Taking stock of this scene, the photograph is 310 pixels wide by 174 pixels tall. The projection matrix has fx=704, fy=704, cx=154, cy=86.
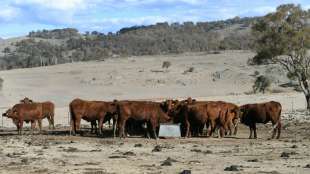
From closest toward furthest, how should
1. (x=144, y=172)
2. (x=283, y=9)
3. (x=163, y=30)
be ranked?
(x=144, y=172) < (x=283, y=9) < (x=163, y=30)

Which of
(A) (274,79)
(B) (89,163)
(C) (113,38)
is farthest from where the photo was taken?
(C) (113,38)

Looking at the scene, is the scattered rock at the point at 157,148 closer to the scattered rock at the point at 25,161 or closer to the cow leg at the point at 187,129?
the scattered rock at the point at 25,161

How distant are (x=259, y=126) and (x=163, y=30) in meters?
125

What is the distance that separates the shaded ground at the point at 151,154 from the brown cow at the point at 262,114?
2.07 feet

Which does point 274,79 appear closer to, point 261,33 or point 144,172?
point 261,33

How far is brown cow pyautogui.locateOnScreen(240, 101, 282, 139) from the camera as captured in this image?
1032 inches

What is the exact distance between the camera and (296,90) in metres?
62.0

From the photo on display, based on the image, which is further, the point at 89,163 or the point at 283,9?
the point at 283,9

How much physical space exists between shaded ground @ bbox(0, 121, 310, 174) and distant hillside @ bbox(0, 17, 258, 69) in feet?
258

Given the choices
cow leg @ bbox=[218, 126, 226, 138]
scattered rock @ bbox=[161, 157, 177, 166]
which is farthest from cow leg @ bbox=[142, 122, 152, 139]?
scattered rock @ bbox=[161, 157, 177, 166]

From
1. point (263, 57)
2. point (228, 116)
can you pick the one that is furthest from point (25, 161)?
point (263, 57)

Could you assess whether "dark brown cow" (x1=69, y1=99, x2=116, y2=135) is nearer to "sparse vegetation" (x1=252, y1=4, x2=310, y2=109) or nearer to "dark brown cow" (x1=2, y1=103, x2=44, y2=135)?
"dark brown cow" (x1=2, y1=103, x2=44, y2=135)

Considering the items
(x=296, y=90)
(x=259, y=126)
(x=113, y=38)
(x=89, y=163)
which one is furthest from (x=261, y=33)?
(x=113, y=38)

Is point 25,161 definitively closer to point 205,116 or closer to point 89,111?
point 89,111
